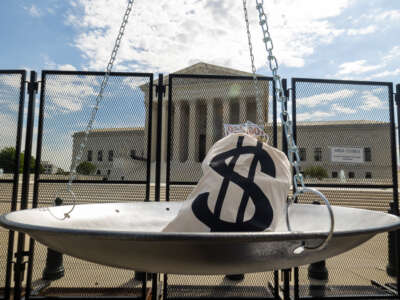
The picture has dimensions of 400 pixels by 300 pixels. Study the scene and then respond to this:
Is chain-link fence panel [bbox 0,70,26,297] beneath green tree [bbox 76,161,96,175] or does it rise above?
above

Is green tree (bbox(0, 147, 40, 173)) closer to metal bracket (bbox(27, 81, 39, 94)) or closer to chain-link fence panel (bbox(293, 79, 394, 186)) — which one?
metal bracket (bbox(27, 81, 39, 94))

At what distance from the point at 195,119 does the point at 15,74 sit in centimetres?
2931

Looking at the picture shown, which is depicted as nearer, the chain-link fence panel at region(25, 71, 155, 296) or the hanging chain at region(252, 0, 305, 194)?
the hanging chain at region(252, 0, 305, 194)

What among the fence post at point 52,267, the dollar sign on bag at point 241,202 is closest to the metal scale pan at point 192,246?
the dollar sign on bag at point 241,202

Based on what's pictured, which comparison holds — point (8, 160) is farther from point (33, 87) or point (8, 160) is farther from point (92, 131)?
point (92, 131)

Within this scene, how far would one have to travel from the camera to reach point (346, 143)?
412 cm

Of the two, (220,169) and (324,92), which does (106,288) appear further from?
(324,92)

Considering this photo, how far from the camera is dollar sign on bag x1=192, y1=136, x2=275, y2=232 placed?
1.07 metres

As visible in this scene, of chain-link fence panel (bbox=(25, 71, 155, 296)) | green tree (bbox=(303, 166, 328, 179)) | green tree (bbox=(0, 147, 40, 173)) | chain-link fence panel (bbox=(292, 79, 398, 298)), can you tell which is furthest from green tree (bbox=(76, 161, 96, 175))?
green tree (bbox=(303, 166, 328, 179))

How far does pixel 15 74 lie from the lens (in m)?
3.78

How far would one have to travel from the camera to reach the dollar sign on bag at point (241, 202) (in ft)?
3.52

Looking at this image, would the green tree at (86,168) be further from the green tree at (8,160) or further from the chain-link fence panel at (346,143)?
the chain-link fence panel at (346,143)

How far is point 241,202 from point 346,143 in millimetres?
3650

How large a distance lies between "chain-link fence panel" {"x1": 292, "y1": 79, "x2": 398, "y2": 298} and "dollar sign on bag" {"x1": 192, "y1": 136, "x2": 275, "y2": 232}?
2750 millimetres
